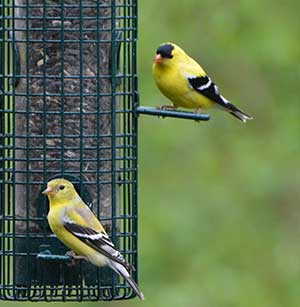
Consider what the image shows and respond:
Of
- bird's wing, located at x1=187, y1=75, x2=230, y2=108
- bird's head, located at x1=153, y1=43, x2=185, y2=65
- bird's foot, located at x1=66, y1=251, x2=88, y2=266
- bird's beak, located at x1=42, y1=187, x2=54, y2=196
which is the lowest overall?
bird's foot, located at x1=66, y1=251, x2=88, y2=266

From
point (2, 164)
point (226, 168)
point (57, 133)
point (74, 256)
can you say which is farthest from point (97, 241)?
point (226, 168)

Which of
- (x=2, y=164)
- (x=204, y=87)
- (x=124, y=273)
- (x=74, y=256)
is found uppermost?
(x=204, y=87)

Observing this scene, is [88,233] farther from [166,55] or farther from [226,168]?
[226,168]

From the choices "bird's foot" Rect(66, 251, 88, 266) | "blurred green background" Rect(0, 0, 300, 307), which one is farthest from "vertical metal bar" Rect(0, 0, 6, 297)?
"blurred green background" Rect(0, 0, 300, 307)

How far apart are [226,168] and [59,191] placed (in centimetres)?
478

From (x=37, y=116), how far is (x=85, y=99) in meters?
0.36

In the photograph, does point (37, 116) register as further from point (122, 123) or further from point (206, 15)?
point (206, 15)

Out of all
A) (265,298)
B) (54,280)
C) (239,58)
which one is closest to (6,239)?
(54,280)

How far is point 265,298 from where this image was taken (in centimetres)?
1605

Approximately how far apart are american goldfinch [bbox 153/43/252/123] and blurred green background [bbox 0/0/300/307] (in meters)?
2.55

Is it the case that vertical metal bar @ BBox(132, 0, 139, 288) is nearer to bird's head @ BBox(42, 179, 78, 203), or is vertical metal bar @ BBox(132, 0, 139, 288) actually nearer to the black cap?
the black cap

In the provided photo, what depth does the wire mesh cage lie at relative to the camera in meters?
12.8

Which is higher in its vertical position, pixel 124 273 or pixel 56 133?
pixel 56 133

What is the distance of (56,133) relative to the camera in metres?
12.8
